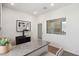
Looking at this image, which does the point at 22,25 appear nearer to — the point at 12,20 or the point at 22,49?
the point at 12,20

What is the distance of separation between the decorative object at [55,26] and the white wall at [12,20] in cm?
31

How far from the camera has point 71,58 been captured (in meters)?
0.85

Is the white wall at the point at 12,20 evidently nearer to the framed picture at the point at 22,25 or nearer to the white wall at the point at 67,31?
the framed picture at the point at 22,25

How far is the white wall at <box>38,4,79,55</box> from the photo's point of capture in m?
1.41

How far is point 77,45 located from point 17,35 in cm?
116

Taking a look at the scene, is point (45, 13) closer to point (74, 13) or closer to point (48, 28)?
point (48, 28)

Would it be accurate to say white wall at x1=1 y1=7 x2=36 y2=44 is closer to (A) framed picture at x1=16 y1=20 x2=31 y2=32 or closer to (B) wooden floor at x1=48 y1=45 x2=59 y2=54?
(A) framed picture at x1=16 y1=20 x2=31 y2=32

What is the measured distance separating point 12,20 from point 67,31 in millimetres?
1106

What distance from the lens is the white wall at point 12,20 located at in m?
1.26

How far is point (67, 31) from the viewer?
1554mm

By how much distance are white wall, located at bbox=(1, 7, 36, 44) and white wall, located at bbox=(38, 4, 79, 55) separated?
0.19m

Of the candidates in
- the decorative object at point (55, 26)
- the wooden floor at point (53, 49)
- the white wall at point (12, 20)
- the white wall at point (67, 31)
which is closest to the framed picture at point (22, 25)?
the white wall at point (12, 20)

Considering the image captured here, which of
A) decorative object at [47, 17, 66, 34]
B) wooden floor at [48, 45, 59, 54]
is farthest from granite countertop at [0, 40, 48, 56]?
decorative object at [47, 17, 66, 34]

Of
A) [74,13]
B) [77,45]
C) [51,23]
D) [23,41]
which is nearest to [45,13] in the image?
[51,23]
